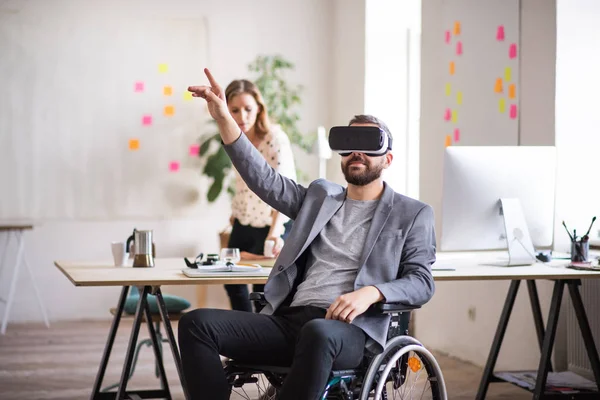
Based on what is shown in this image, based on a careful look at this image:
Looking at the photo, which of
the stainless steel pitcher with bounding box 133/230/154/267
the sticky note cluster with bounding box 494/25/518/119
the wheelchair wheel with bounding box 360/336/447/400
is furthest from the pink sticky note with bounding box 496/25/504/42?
the wheelchair wheel with bounding box 360/336/447/400

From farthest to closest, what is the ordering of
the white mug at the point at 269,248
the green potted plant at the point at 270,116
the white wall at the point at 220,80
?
the white wall at the point at 220,80 → the green potted plant at the point at 270,116 → the white mug at the point at 269,248

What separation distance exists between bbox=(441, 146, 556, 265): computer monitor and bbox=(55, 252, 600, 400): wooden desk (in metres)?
0.11

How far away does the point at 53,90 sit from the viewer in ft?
22.5

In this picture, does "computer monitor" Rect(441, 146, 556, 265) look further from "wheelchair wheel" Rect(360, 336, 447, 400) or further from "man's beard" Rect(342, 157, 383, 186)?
"wheelchair wheel" Rect(360, 336, 447, 400)

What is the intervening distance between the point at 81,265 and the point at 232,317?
111cm

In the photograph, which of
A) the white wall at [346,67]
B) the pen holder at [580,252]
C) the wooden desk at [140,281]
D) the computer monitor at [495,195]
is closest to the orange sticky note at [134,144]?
the white wall at [346,67]

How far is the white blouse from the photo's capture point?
4008mm

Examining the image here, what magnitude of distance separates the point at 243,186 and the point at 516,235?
130 centimetres

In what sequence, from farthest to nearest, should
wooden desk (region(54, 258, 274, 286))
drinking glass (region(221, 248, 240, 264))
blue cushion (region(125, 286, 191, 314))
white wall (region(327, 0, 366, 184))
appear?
white wall (region(327, 0, 366, 184)) < blue cushion (region(125, 286, 191, 314)) < drinking glass (region(221, 248, 240, 264)) < wooden desk (region(54, 258, 274, 286))

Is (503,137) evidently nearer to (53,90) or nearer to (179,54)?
(179,54)

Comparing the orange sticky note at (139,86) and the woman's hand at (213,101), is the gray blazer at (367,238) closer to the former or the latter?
the woman's hand at (213,101)

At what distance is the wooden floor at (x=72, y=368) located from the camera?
4344 mm

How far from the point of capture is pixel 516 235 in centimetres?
361

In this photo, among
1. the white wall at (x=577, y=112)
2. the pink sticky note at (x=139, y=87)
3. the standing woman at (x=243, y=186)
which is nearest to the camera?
the standing woman at (x=243, y=186)
